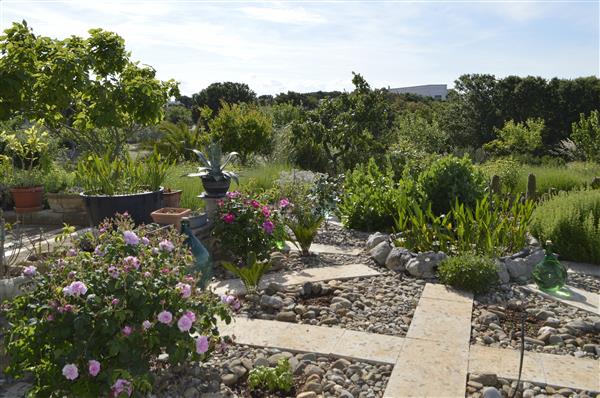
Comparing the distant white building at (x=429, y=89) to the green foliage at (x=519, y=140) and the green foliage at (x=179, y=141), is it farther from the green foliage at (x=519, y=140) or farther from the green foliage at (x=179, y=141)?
the green foliage at (x=179, y=141)

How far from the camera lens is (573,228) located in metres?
5.54

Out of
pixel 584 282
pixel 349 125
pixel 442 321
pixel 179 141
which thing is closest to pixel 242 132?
pixel 179 141

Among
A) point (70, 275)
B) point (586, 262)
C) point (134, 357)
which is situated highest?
point (70, 275)

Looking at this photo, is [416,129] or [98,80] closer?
[98,80]

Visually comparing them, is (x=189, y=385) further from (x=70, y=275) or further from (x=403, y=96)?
(x=403, y=96)

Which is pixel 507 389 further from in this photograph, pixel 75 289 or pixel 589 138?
pixel 589 138

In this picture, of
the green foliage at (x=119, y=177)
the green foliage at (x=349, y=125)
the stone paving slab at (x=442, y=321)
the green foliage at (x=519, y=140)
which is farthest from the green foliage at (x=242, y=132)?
the green foliage at (x=519, y=140)

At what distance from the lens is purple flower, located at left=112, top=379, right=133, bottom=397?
2.27 meters

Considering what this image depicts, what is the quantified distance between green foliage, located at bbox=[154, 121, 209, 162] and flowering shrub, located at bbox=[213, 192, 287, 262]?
5.60 m

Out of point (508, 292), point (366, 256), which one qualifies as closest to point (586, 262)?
point (508, 292)

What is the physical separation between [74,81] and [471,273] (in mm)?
4141

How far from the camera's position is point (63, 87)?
5.28 meters

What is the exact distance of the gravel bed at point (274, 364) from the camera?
8.93 ft

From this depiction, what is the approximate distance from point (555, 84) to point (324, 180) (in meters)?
18.5
